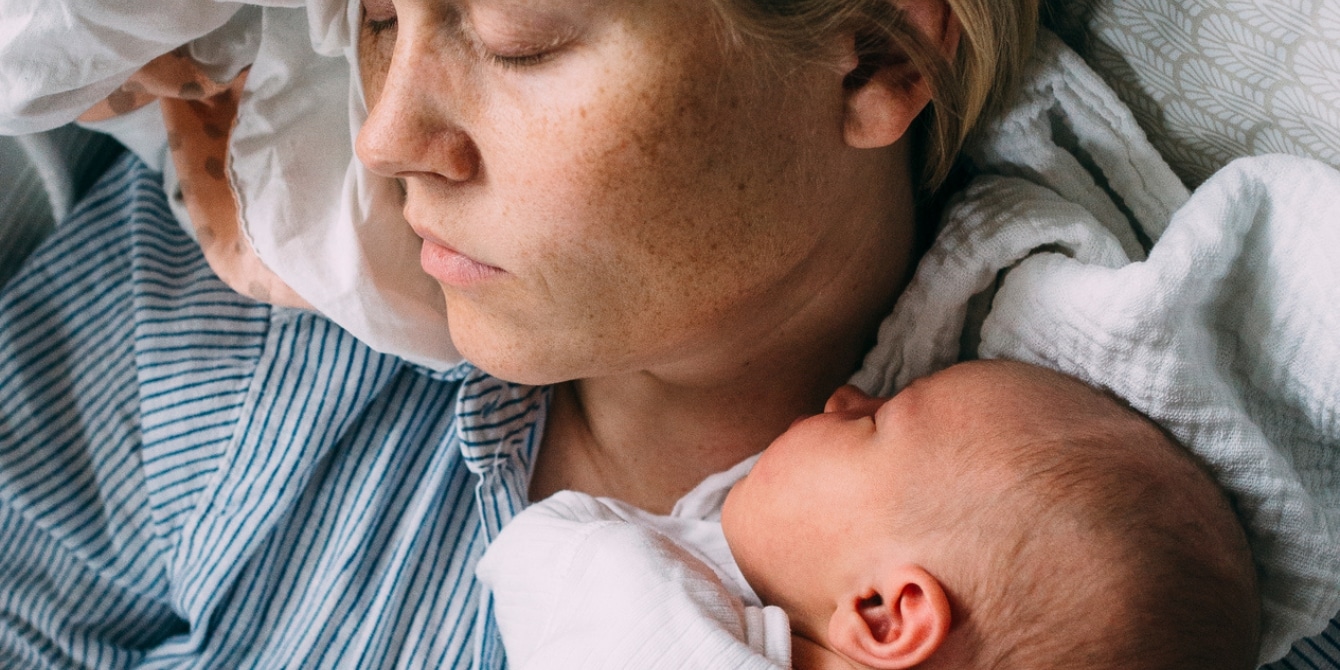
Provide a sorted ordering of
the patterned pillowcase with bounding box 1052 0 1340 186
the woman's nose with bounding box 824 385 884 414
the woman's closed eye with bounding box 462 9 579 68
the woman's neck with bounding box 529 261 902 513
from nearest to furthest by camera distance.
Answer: the woman's closed eye with bounding box 462 9 579 68
the patterned pillowcase with bounding box 1052 0 1340 186
the woman's nose with bounding box 824 385 884 414
the woman's neck with bounding box 529 261 902 513

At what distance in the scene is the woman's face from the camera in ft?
2.85

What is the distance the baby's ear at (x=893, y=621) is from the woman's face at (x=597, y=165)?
0.96 feet

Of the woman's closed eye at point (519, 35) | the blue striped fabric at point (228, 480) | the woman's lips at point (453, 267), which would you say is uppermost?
the woman's closed eye at point (519, 35)

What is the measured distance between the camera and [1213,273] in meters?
0.97

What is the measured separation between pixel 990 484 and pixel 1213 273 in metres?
0.29

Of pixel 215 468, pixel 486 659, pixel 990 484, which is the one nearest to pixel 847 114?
pixel 990 484

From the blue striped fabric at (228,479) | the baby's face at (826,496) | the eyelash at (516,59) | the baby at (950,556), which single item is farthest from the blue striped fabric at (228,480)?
the eyelash at (516,59)

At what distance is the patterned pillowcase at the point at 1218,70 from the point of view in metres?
0.95

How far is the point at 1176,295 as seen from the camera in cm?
96

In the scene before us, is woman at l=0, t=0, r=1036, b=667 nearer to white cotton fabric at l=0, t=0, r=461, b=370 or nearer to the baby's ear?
white cotton fabric at l=0, t=0, r=461, b=370

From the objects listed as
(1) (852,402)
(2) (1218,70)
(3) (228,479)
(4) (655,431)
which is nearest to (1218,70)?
(2) (1218,70)

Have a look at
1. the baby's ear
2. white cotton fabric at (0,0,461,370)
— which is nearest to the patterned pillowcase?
the baby's ear

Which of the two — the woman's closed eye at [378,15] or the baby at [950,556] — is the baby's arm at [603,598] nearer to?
the baby at [950,556]

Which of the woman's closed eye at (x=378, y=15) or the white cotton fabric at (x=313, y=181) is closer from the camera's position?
the woman's closed eye at (x=378, y=15)
